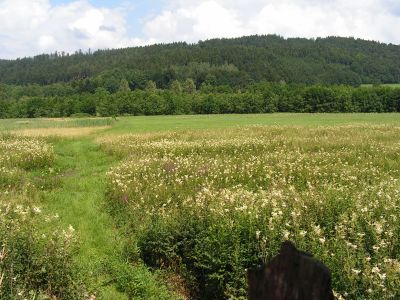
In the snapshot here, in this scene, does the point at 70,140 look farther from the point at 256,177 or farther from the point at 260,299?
the point at 260,299

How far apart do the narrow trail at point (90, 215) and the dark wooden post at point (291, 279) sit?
21.3ft

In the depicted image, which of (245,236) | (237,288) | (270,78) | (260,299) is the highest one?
(270,78)

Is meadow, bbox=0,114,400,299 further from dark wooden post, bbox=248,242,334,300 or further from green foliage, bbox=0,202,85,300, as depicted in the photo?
dark wooden post, bbox=248,242,334,300

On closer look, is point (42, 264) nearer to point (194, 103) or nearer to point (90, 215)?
point (90, 215)

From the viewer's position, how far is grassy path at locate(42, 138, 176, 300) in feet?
26.7

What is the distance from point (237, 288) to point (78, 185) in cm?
1110

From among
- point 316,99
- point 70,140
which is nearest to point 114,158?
point 70,140

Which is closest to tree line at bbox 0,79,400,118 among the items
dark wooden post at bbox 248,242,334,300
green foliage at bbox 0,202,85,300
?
green foliage at bbox 0,202,85,300

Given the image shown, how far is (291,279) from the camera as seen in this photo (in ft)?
5.96

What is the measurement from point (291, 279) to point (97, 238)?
9656mm

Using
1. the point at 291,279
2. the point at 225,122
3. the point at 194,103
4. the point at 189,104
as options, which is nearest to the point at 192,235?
the point at 291,279

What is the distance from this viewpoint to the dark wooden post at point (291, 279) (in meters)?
1.74

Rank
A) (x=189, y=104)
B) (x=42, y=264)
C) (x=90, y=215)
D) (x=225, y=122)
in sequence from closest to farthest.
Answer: (x=42, y=264) → (x=90, y=215) → (x=225, y=122) → (x=189, y=104)

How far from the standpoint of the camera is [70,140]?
3706cm
